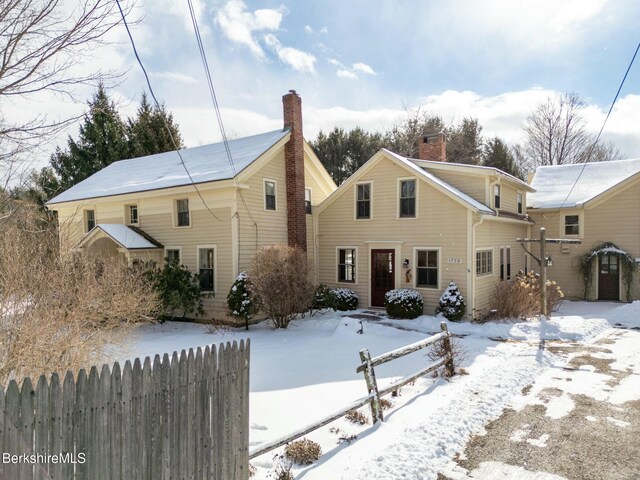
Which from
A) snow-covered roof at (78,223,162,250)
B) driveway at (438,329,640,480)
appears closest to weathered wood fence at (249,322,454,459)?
driveway at (438,329,640,480)

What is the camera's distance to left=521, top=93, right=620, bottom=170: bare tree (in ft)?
111

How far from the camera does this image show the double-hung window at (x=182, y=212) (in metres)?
15.2

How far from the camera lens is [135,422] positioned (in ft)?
9.45

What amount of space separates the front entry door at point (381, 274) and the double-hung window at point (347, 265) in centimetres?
90

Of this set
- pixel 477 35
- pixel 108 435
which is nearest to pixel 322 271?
pixel 477 35

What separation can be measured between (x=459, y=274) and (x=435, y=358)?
6.29 m

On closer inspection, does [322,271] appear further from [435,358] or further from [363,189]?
[435,358]

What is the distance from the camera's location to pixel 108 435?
2.72 metres

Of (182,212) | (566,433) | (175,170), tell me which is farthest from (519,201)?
(175,170)

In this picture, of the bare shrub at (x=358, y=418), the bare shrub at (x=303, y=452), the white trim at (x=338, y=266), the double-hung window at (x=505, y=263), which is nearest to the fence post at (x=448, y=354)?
the bare shrub at (x=358, y=418)

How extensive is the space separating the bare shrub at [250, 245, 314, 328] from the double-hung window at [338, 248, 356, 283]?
12.1 ft

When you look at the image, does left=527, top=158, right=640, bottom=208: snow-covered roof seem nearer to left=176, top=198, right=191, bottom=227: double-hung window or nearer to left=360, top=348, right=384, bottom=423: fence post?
left=176, top=198, right=191, bottom=227: double-hung window

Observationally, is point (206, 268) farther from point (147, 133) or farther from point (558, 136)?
point (558, 136)

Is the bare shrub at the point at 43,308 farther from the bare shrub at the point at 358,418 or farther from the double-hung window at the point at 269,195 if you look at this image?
the double-hung window at the point at 269,195
